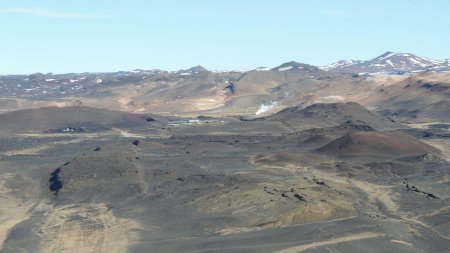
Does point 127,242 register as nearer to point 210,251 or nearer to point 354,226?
point 210,251

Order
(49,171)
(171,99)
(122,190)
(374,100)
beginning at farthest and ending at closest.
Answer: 1. (171,99)
2. (374,100)
3. (49,171)
4. (122,190)

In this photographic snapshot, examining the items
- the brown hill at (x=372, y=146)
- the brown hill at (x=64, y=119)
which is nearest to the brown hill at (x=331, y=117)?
the brown hill at (x=64, y=119)

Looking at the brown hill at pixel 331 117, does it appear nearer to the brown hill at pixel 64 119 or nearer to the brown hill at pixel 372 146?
the brown hill at pixel 64 119

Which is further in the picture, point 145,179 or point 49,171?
A: point 49,171

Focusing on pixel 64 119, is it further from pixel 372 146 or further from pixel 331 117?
pixel 372 146

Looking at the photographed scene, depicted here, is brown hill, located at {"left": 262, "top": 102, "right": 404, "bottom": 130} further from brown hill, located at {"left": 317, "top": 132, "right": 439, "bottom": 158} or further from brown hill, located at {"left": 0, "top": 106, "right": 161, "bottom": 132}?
brown hill, located at {"left": 317, "top": 132, "right": 439, "bottom": 158}

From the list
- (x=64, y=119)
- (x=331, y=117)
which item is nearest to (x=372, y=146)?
(x=331, y=117)

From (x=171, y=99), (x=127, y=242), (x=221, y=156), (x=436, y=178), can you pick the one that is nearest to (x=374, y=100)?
(x=171, y=99)

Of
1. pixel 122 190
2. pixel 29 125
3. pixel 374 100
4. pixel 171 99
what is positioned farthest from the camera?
pixel 171 99
